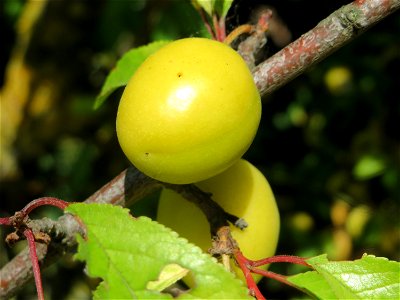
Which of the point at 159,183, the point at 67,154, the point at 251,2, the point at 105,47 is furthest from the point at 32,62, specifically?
the point at 159,183

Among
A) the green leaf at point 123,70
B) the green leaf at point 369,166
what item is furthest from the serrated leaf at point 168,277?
the green leaf at point 369,166

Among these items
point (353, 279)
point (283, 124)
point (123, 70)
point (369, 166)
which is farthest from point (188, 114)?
point (283, 124)

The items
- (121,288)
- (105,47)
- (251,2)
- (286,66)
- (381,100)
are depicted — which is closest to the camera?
(121,288)

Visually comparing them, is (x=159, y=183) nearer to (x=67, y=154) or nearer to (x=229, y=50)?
(x=229, y=50)

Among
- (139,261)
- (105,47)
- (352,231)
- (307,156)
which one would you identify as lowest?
(352,231)

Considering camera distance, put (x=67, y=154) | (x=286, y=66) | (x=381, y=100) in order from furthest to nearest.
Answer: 1. (x=67, y=154)
2. (x=381, y=100)
3. (x=286, y=66)

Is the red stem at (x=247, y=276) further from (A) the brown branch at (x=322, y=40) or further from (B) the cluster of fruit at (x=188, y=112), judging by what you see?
(A) the brown branch at (x=322, y=40)
